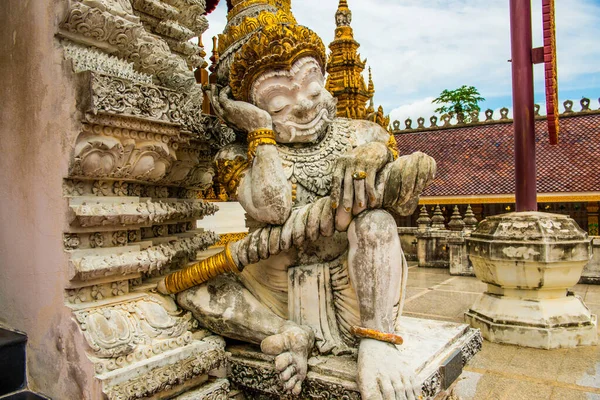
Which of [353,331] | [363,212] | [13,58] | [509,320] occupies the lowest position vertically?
[509,320]

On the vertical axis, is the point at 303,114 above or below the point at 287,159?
above

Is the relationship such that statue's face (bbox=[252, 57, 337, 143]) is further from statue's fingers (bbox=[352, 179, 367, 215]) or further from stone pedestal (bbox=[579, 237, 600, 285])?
stone pedestal (bbox=[579, 237, 600, 285])

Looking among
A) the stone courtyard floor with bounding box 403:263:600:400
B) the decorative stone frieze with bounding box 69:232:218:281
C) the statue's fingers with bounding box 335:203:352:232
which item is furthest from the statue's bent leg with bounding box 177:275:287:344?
the stone courtyard floor with bounding box 403:263:600:400

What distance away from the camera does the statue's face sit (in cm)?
252

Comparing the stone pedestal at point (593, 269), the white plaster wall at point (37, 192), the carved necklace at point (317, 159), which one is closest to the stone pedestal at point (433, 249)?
the stone pedestal at point (593, 269)

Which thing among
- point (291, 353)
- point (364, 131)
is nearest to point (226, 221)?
point (364, 131)

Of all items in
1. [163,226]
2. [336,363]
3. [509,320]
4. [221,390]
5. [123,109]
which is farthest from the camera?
[509,320]

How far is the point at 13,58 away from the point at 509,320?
499 cm

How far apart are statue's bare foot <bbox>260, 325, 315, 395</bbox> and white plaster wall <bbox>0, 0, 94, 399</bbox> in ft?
2.60

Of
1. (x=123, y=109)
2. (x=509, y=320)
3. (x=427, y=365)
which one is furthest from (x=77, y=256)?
(x=509, y=320)

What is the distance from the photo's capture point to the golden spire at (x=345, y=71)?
16.9m

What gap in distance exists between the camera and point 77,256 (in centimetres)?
217

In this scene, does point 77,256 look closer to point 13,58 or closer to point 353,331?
point 13,58

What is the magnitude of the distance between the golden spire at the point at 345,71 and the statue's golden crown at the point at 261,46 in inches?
548
